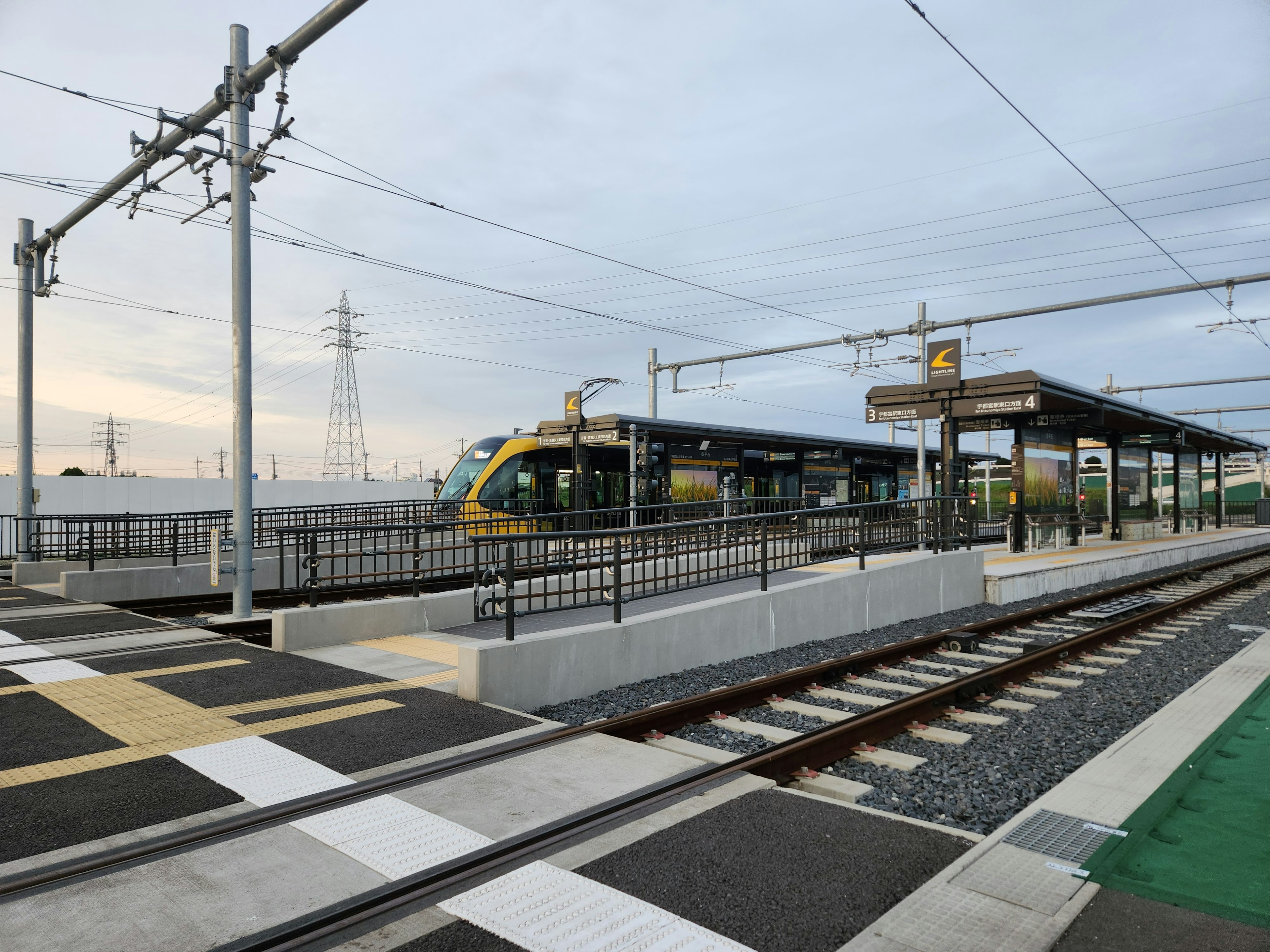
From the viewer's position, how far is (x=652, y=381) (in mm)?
26625

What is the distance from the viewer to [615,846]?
337 cm

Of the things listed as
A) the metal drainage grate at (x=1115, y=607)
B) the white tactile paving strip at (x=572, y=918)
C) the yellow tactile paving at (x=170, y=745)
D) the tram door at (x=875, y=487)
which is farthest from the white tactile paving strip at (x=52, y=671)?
the tram door at (x=875, y=487)

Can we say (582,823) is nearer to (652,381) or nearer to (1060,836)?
(1060,836)

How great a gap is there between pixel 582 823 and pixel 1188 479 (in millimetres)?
35836

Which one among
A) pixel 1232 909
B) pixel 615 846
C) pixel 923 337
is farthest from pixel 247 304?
pixel 923 337

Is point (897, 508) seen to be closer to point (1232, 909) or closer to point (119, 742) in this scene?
point (1232, 909)

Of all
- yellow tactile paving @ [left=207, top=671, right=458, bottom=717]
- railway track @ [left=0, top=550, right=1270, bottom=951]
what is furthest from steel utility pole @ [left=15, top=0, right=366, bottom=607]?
railway track @ [left=0, top=550, right=1270, bottom=951]

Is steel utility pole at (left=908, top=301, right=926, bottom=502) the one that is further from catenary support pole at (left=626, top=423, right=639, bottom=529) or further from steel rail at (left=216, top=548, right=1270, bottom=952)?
steel rail at (left=216, top=548, right=1270, bottom=952)

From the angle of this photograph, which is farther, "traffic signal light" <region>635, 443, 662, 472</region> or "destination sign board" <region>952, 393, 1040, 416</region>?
"traffic signal light" <region>635, 443, 662, 472</region>

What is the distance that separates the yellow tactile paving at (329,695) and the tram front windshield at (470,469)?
13097mm

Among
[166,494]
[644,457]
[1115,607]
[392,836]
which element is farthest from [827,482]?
[166,494]

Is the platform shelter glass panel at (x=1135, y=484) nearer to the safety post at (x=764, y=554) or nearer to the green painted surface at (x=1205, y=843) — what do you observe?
the safety post at (x=764, y=554)

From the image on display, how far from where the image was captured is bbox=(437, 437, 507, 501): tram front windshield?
19.7 m

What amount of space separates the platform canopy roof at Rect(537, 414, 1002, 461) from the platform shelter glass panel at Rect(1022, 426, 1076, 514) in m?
6.68
